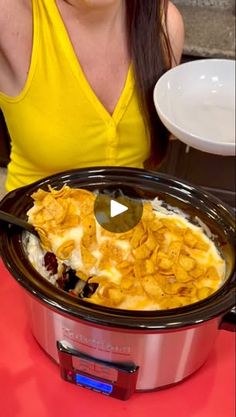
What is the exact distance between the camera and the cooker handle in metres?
0.66

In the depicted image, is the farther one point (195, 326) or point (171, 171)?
point (171, 171)

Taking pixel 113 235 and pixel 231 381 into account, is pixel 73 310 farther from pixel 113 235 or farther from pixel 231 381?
pixel 231 381

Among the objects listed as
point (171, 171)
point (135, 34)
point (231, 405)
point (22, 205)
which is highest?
point (135, 34)

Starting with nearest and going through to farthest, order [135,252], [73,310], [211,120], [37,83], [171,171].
Answer: [73,310] < [135,252] < [37,83] < [211,120] < [171,171]

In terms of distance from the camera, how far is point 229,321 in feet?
2.22

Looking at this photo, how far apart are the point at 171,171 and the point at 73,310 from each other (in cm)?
160

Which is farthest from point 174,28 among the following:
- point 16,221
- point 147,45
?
point 16,221

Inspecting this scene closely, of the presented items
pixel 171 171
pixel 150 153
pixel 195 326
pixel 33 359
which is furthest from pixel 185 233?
pixel 171 171

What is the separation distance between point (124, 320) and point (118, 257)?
17cm

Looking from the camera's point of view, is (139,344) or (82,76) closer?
(139,344)

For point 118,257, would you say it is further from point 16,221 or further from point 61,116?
point 61,116

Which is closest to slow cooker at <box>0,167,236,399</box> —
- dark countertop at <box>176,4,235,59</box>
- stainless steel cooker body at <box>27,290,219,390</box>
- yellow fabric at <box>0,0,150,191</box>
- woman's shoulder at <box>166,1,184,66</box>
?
stainless steel cooker body at <box>27,290,219,390</box>

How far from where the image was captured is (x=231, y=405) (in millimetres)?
735

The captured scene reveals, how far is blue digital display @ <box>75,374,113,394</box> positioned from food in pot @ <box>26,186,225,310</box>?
129 mm
